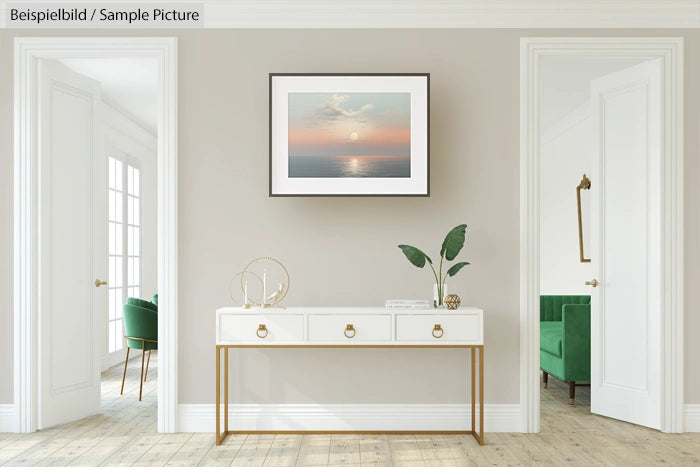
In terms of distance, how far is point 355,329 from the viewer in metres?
3.47

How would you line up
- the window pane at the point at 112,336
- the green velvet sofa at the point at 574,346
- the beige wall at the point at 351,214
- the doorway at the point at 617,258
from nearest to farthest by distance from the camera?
the beige wall at the point at 351,214
the doorway at the point at 617,258
the green velvet sofa at the point at 574,346
the window pane at the point at 112,336

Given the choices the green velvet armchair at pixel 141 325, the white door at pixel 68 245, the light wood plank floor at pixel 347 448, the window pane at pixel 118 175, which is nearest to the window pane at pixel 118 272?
the window pane at pixel 118 175

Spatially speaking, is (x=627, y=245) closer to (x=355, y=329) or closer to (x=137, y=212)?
(x=355, y=329)

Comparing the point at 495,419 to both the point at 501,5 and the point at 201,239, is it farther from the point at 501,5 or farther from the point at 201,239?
the point at 501,5

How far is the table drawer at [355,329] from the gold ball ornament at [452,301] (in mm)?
328

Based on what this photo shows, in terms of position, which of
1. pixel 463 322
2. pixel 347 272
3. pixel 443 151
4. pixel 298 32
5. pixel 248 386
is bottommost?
pixel 248 386

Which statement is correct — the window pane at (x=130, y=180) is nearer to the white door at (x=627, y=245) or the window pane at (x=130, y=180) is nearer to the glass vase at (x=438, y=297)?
the glass vase at (x=438, y=297)

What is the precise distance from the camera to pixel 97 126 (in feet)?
14.4

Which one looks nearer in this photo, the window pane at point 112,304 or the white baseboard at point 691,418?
the white baseboard at point 691,418

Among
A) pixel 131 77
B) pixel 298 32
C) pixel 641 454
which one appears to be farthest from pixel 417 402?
pixel 131 77

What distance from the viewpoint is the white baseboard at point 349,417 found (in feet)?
12.6

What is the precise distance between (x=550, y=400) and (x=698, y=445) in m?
1.25

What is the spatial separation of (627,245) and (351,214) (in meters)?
1.74

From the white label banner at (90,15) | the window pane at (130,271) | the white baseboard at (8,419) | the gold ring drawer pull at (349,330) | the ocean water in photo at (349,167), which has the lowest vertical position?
the white baseboard at (8,419)
